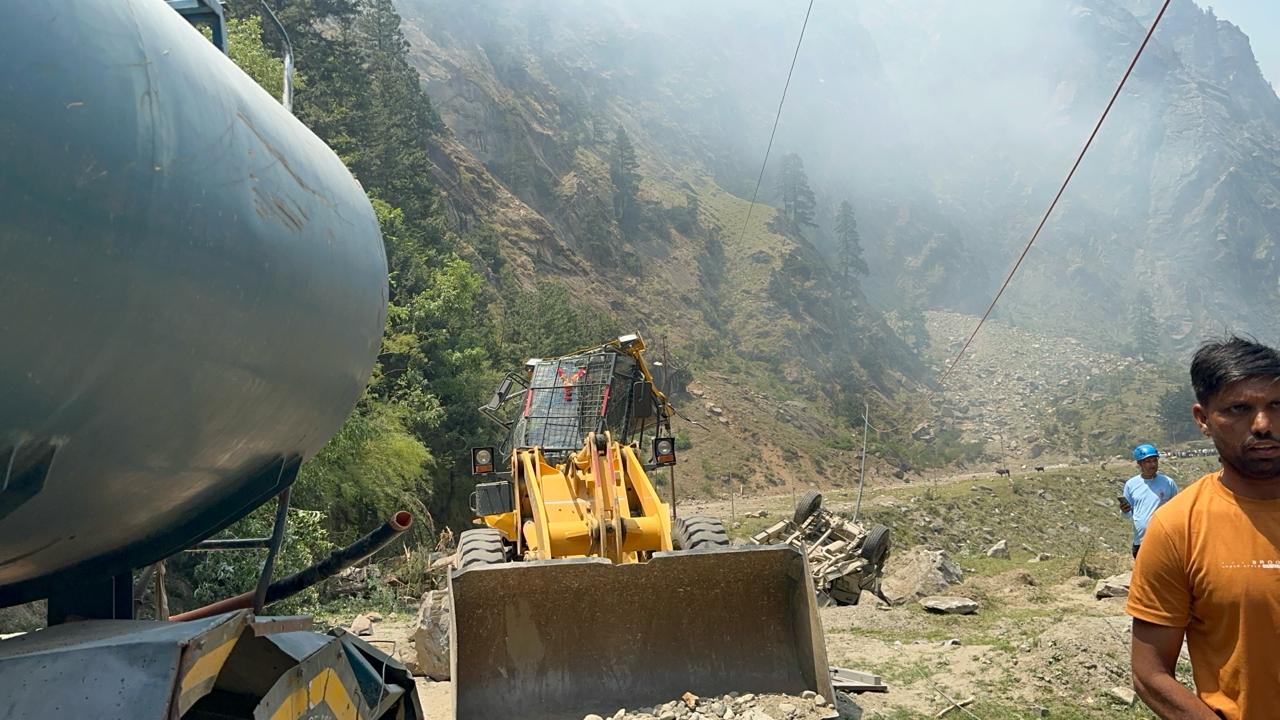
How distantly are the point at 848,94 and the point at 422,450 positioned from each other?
5522 inches

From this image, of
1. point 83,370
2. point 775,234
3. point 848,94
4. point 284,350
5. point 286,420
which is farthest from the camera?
point 848,94

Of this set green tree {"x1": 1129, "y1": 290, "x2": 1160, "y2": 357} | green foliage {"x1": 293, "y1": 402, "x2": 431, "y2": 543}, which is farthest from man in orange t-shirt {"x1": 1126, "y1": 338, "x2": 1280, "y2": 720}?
green tree {"x1": 1129, "y1": 290, "x2": 1160, "y2": 357}

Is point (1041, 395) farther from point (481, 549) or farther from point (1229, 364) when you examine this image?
point (1229, 364)

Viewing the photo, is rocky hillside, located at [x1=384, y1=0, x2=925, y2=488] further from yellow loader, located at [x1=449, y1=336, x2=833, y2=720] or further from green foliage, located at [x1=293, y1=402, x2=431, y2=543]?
yellow loader, located at [x1=449, y1=336, x2=833, y2=720]

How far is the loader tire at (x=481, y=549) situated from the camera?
780 centimetres

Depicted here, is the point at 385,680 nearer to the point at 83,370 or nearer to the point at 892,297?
the point at 83,370

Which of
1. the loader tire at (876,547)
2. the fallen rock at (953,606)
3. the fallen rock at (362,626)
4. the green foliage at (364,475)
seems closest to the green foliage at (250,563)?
the fallen rock at (362,626)

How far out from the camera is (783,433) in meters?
51.2

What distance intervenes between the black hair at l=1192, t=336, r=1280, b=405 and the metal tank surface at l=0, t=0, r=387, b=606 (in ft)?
7.93

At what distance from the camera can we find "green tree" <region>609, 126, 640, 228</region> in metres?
66.1

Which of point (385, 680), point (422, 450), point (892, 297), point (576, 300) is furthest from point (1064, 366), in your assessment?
point (385, 680)

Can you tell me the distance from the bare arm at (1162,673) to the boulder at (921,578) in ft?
36.0

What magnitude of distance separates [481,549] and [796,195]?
294 ft

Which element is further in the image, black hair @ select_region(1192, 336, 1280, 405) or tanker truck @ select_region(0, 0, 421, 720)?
black hair @ select_region(1192, 336, 1280, 405)
